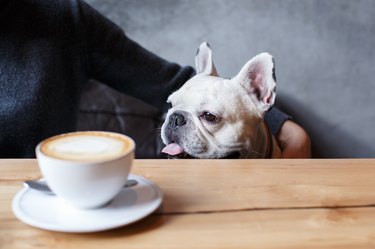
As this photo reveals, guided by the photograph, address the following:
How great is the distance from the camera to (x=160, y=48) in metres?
1.62

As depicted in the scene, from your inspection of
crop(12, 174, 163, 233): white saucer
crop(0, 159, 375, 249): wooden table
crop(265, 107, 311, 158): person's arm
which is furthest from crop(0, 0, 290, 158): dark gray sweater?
crop(12, 174, 163, 233): white saucer

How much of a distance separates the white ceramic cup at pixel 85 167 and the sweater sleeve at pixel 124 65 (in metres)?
0.67

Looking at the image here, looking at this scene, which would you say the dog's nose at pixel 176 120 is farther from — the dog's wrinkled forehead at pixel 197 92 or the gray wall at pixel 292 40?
the gray wall at pixel 292 40

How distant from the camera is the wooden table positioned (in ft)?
1.36

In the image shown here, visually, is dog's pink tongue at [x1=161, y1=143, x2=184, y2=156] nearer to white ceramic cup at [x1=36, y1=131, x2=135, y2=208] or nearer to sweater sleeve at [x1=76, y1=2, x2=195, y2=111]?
sweater sleeve at [x1=76, y1=2, x2=195, y2=111]

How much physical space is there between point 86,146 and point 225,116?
0.54 m

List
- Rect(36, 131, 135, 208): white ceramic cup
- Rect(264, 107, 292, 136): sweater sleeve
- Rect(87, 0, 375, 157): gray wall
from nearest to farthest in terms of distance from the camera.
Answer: Rect(36, 131, 135, 208): white ceramic cup → Rect(264, 107, 292, 136): sweater sleeve → Rect(87, 0, 375, 157): gray wall

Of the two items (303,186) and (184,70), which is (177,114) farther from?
(303,186)

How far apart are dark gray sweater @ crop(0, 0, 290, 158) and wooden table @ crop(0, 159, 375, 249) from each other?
1.27ft

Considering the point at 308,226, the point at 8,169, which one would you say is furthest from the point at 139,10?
the point at 308,226

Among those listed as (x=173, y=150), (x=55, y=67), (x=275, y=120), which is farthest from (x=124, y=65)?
(x=275, y=120)

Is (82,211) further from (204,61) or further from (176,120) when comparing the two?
(204,61)

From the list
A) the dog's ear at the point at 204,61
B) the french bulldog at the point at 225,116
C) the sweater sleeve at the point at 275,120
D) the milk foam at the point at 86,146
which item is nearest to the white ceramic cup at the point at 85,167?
the milk foam at the point at 86,146

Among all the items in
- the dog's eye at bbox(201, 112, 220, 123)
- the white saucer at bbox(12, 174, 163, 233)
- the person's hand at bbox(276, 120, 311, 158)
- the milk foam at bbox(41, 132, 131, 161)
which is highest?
the milk foam at bbox(41, 132, 131, 161)
